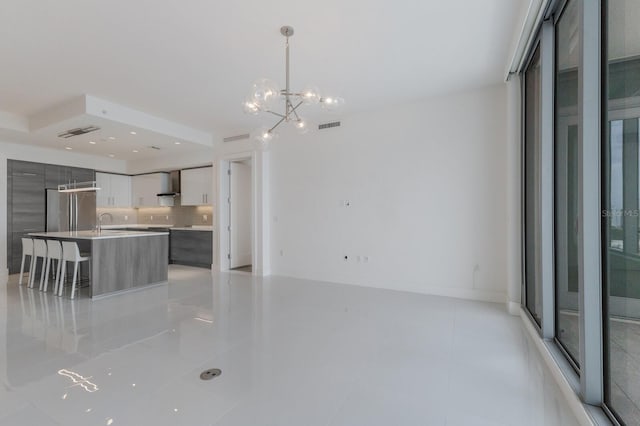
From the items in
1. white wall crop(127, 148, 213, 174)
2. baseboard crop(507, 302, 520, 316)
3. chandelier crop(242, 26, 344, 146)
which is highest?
white wall crop(127, 148, 213, 174)

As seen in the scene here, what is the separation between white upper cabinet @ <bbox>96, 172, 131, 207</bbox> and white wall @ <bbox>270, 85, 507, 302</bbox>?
17.0 ft

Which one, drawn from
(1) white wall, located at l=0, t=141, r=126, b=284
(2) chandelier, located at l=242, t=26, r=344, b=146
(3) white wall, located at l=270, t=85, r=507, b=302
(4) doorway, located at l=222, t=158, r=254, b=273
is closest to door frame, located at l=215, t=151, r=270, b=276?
(3) white wall, located at l=270, t=85, r=507, b=302

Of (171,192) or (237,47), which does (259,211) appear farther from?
(237,47)

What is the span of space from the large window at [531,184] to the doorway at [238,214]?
17.0ft

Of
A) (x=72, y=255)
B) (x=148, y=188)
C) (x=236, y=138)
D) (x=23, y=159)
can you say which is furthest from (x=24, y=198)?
(x=236, y=138)

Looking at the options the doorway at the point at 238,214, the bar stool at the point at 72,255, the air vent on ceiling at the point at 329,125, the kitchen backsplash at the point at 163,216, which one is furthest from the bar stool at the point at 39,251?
the air vent on ceiling at the point at 329,125

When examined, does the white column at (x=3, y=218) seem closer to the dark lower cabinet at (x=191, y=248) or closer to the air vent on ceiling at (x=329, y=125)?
the dark lower cabinet at (x=191, y=248)

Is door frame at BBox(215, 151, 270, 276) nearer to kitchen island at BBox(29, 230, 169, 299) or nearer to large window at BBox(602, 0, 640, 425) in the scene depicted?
kitchen island at BBox(29, 230, 169, 299)

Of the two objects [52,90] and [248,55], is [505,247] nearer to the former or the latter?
[248,55]

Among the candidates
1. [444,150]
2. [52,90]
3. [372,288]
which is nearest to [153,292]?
[52,90]

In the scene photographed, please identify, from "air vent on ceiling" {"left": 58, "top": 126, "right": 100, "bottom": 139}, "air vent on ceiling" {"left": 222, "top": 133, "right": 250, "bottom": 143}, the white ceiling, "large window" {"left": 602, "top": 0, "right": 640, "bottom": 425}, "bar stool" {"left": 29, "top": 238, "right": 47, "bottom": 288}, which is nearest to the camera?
"large window" {"left": 602, "top": 0, "right": 640, "bottom": 425}

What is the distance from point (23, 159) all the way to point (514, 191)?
9.39 m

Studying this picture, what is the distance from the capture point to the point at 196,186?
304 inches

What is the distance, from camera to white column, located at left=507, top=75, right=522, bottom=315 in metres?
3.81
